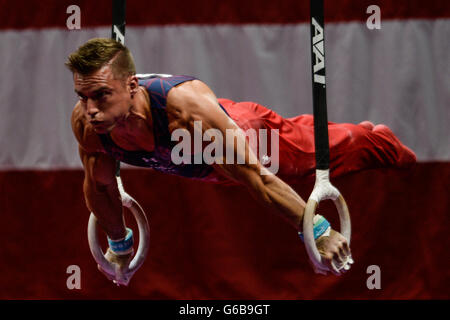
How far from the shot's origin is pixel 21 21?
7.52 feet

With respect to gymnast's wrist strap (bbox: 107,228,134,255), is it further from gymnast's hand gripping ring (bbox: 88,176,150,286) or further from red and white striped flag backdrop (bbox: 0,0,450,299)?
red and white striped flag backdrop (bbox: 0,0,450,299)

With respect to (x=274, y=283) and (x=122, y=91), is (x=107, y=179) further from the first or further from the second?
(x=274, y=283)

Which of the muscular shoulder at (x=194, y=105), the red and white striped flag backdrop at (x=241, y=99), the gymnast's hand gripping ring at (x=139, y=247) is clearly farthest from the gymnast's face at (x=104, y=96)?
the red and white striped flag backdrop at (x=241, y=99)

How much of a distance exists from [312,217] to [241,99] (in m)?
1.04

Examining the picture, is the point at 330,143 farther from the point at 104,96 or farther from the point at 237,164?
the point at 104,96

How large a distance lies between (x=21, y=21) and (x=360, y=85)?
139 centimetres

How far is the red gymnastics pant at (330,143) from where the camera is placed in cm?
151

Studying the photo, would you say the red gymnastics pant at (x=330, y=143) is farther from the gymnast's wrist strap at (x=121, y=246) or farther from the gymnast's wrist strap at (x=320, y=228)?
the gymnast's wrist strap at (x=121, y=246)

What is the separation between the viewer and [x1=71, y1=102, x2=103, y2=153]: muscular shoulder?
1.40 m

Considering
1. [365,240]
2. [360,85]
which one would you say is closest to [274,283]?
[365,240]

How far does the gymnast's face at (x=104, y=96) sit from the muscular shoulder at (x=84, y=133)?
13cm

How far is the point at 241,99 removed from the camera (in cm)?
219

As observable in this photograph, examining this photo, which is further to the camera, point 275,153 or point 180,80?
point 275,153

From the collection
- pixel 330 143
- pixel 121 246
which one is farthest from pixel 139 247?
pixel 330 143
